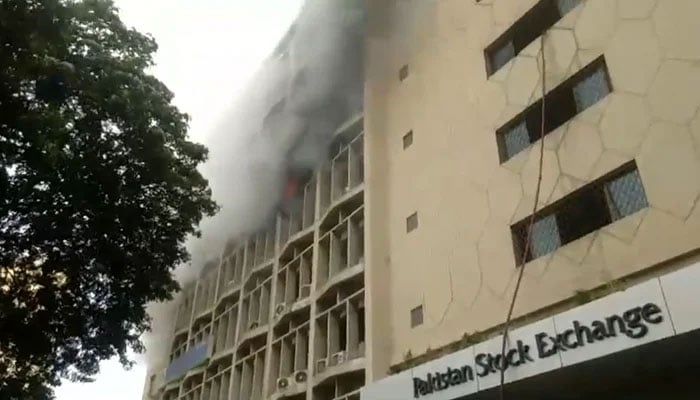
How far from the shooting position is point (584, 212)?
9.03 m

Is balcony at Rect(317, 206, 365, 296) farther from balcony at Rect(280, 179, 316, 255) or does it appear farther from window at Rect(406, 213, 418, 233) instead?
window at Rect(406, 213, 418, 233)

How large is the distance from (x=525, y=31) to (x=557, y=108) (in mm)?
2393

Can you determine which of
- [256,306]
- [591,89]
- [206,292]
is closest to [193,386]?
[206,292]

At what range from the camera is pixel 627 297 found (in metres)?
6.71

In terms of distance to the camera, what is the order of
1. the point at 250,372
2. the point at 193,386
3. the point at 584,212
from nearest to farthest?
1. the point at 584,212
2. the point at 250,372
3. the point at 193,386

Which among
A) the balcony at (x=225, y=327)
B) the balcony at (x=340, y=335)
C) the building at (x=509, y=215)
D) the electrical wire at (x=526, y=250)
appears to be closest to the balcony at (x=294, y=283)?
the building at (x=509, y=215)

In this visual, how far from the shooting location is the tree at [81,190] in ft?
29.3

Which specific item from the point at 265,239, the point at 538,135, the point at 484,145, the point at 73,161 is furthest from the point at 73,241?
the point at 265,239

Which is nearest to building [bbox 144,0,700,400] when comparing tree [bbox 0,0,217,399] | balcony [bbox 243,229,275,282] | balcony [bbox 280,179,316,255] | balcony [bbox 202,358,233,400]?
balcony [bbox 280,179,316,255]

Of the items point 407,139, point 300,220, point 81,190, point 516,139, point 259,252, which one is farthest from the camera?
point 259,252

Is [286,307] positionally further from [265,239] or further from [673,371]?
[673,371]

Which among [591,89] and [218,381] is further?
[218,381]

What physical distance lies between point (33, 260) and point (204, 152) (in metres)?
3.94

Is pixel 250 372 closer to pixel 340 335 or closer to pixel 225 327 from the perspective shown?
pixel 225 327
